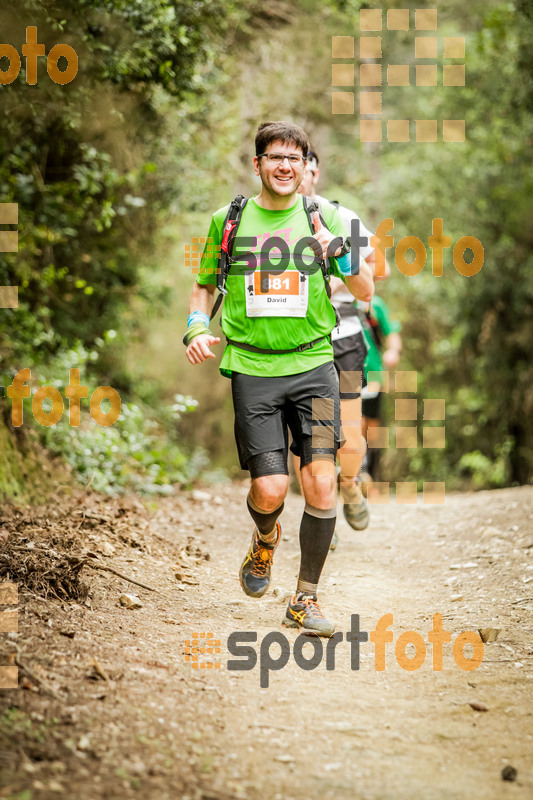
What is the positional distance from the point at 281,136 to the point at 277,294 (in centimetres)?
82

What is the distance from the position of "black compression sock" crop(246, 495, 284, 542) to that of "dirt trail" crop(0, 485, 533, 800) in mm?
471

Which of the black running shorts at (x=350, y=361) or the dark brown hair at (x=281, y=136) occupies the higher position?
the dark brown hair at (x=281, y=136)

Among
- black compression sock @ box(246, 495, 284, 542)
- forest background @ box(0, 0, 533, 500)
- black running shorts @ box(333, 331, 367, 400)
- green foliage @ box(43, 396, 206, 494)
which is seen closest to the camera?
black compression sock @ box(246, 495, 284, 542)

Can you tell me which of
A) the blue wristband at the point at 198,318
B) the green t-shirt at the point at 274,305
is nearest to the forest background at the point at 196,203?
the blue wristband at the point at 198,318

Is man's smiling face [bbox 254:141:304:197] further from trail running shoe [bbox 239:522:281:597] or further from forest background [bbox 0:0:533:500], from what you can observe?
forest background [bbox 0:0:533:500]

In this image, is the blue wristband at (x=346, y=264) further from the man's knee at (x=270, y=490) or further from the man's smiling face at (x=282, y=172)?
the man's knee at (x=270, y=490)

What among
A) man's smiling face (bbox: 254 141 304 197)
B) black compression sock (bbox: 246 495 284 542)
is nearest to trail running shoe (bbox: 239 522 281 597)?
black compression sock (bbox: 246 495 284 542)

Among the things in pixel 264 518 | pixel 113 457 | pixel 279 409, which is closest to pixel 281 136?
pixel 279 409

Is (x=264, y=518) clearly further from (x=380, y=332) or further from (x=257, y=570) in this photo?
(x=380, y=332)

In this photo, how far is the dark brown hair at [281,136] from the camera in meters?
4.12

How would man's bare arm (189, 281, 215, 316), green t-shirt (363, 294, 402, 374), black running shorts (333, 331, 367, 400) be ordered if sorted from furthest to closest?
1. green t-shirt (363, 294, 402, 374)
2. black running shorts (333, 331, 367, 400)
3. man's bare arm (189, 281, 215, 316)

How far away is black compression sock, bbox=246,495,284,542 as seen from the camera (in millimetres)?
4270

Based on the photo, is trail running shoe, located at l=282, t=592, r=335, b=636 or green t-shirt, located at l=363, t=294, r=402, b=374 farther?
green t-shirt, located at l=363, t=294, r=402, b=374

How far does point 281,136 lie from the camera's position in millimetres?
4125
